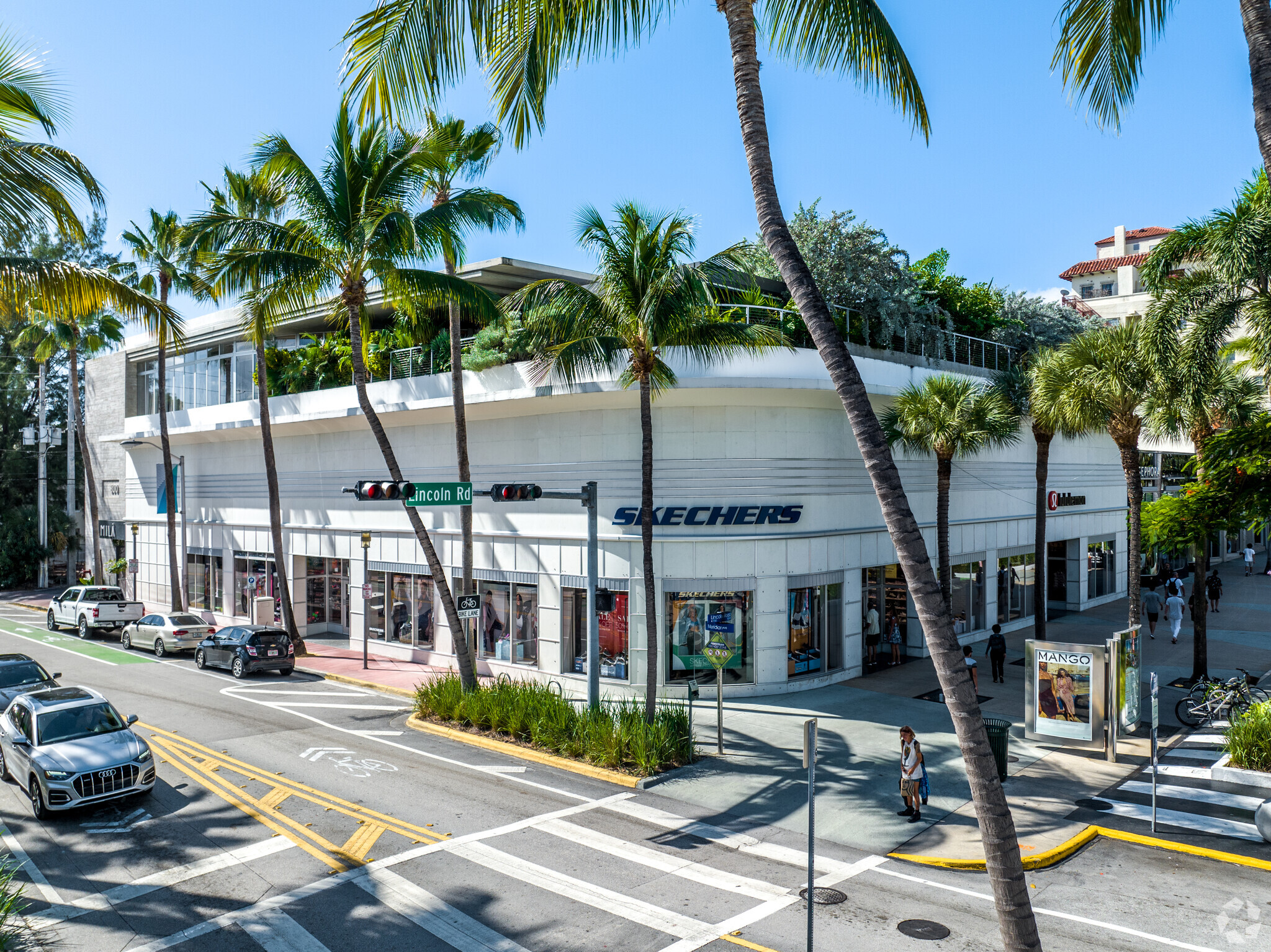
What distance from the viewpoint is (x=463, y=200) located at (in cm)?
1880

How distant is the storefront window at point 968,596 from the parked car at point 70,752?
21.3 metres

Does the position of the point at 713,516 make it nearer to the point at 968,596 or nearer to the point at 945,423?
the point at 945,423

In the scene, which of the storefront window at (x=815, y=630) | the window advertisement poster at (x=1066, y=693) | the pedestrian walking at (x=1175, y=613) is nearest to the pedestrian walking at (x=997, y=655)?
the storefront window at (x=815, y=630)

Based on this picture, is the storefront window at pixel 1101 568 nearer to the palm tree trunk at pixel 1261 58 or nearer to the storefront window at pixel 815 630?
the storefront window at pixel 815 630

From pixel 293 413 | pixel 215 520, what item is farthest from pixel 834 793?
pixel 215 520

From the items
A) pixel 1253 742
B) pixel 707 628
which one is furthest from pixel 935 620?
pixel 707 628

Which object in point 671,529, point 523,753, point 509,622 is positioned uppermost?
point 671,529

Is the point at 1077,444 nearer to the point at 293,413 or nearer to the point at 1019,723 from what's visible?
the point at 1019,723

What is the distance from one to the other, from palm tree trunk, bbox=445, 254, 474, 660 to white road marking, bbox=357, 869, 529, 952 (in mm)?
11329

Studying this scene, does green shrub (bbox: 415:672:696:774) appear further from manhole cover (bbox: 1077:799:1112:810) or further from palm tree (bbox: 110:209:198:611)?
palm tree (bbox: 110:209:198:611)

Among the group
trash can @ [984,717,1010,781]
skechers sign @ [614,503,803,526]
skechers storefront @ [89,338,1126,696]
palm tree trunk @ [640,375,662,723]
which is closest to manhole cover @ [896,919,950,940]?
trash can @ [984,717,1010,781]

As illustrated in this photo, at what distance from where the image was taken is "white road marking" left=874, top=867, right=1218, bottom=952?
30.0ft

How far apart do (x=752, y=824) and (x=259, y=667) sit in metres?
16.9

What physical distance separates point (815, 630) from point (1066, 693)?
22.2 feet
